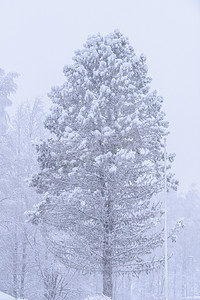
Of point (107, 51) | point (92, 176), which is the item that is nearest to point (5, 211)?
point (92, 176)

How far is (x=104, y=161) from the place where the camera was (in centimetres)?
1143

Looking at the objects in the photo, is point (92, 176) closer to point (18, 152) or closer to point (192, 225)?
point (18, 152)

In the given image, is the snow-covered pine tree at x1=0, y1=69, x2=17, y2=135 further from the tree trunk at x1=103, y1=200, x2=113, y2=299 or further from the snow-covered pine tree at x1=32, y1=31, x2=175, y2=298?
the tree trunk at x1=103, y1=200, x2=113, y2=299

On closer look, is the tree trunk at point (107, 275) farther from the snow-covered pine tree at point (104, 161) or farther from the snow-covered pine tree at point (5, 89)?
the snow-covered pine tree at point (5, 89)

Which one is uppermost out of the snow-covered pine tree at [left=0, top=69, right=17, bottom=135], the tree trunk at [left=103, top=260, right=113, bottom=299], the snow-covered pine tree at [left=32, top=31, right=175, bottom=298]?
the snow-covered pine tree at [left=0, top=69, right=17, bottom=135]

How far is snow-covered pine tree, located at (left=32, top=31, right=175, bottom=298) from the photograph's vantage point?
1188cm

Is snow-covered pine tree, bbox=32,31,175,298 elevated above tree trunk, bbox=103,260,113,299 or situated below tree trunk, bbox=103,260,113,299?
above

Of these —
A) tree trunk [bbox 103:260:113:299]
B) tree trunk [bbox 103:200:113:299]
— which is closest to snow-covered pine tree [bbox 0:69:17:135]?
tree trunk [bbox 103:200:113:299]

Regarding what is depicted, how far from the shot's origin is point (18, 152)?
19.5 meters

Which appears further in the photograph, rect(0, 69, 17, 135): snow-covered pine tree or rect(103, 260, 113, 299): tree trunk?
rect(0, 69, 17, 135): snow-covered pine tree

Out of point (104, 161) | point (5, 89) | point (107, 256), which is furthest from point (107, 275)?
point (5, 89)

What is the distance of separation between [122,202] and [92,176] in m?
1.14

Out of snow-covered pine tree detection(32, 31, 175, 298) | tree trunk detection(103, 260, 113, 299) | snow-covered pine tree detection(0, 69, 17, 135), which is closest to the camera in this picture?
snow-covered pine tree detection(32, 31, 175, 298)

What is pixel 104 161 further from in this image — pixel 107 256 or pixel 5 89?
pixel 5 89
